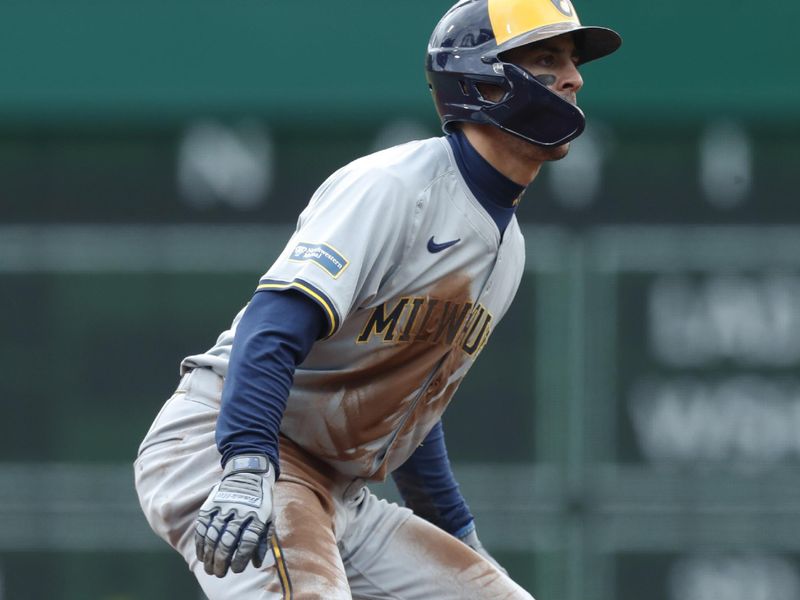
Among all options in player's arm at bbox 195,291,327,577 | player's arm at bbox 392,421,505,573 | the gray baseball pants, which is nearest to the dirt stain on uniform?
the gray baseball pants

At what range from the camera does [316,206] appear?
12.9 feet

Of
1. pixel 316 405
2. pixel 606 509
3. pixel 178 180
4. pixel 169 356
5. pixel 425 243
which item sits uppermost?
pixel 425 243

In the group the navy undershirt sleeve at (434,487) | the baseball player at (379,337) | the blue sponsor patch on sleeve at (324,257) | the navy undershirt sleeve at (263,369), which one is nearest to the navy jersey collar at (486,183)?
the baseball player at (379,337)

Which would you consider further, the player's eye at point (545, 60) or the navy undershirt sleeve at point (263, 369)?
the player's eye at point (545, 60)

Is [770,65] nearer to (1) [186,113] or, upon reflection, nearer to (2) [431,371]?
(1) [186,113]

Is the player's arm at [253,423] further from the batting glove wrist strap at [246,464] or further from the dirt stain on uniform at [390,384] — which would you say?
the dirt stain on uniform at [390,384]

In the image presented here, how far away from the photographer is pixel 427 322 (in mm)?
4086

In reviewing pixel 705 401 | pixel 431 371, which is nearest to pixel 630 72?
pixel 705 401

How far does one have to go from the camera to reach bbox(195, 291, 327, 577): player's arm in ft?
11.6

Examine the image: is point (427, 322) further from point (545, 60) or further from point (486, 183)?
point (545, 60)

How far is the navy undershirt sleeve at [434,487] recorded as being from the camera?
4.70m

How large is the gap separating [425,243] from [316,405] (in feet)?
1.50

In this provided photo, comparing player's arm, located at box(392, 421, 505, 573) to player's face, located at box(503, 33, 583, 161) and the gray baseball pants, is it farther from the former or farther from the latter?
player's face, located at box(503, 33, 583, 161)

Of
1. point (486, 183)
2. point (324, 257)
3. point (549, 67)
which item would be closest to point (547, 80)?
point (549, 67)
